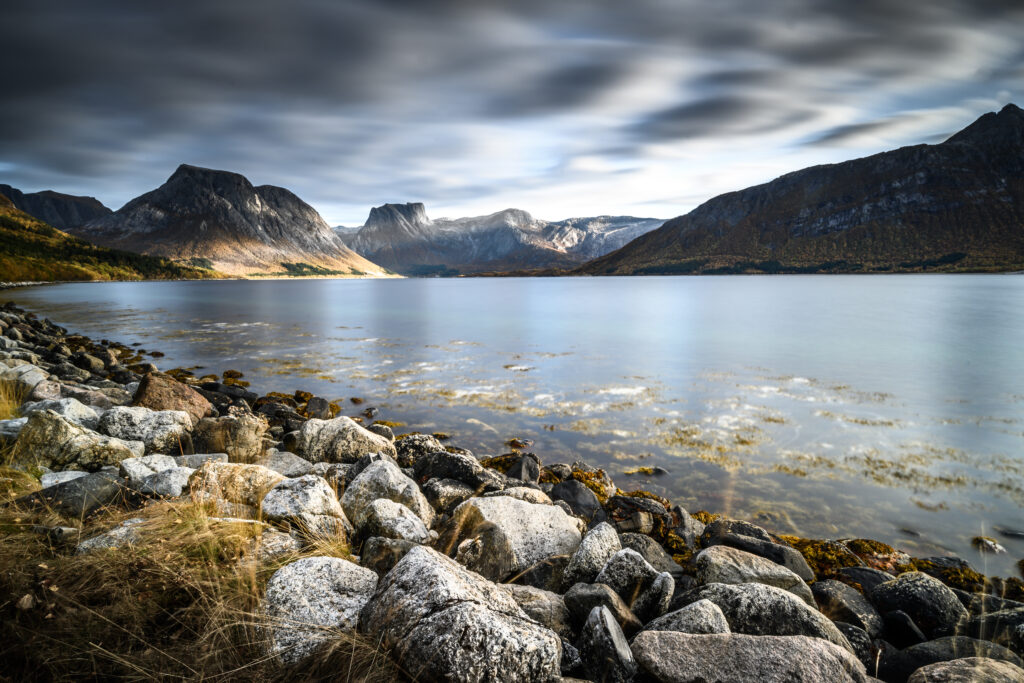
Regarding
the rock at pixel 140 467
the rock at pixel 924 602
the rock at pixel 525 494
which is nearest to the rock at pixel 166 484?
the rock at pixel 140 467

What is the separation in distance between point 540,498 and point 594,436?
24.2 ft

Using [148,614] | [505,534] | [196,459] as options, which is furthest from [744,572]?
[196,459]

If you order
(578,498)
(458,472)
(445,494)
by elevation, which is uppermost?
(445,494)

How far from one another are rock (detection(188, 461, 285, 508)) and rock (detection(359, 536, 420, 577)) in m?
1.63

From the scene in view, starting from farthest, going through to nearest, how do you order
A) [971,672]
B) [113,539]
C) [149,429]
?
[149,429], [113,539], [971,672]

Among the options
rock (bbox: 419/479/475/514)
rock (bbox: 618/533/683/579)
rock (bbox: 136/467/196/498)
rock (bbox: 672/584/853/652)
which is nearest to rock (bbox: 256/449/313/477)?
rock (bbox: 419/479/475/514)

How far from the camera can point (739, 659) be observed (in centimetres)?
407

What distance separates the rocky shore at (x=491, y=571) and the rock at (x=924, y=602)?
0.02 metres

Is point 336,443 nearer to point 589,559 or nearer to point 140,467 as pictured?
point 140,467

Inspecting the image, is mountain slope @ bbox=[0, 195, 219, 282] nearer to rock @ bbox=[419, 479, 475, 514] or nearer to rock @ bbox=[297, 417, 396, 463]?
rock @ bbox=[297, 417, 396, 463]

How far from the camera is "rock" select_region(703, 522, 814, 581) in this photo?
24.7ft

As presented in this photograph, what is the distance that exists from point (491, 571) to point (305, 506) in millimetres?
2446

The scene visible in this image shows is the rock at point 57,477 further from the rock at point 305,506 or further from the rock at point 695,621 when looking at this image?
the rock at point 695,621

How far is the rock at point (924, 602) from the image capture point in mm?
6105
